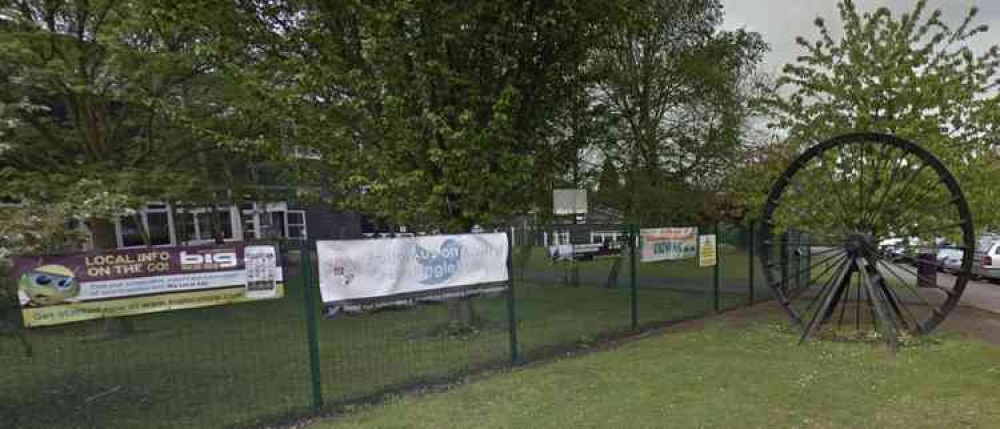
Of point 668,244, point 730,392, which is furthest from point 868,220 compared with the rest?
point 730,392

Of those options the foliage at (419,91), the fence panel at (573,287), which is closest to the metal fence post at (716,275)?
the fence panel at (573,287)

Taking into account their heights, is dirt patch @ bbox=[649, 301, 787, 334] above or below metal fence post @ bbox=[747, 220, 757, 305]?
below

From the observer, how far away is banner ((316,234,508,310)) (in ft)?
18.2

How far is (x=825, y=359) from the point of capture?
6969 mm

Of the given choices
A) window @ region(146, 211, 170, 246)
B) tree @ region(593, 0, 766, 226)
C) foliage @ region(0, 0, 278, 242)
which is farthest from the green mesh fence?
window @ region(146, 211, 170, 246)

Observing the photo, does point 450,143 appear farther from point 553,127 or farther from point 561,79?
point 553,127

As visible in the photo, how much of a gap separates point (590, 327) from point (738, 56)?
Answer: 9.64 metres

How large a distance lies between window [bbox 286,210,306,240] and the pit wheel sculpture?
28.9 metres

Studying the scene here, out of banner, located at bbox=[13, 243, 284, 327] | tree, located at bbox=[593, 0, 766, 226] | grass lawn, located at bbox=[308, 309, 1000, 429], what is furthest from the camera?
tree, located at bbox=[593, 0, 766, 226]

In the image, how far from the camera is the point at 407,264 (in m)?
6.09

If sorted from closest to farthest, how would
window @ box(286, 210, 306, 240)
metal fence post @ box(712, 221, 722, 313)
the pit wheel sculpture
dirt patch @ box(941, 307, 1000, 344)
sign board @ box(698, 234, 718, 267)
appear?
the pit wheel sculpture, dirt patch @ box(941, 307, 1000, 344), sign board @ box(698, 234, 718, 267), metal fence post @ box(712, 221, 722, 313), window @ box(286, 210, 306, 240)

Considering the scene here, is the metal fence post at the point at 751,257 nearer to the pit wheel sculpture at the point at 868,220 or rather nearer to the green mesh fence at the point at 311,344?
the green mesh fence at the point at 311,344

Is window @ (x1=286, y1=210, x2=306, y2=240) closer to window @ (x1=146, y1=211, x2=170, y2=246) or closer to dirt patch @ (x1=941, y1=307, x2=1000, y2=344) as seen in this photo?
window @ (x1=146, y1=211, x2=170, y2=246)

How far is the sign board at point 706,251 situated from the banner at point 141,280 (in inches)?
333
